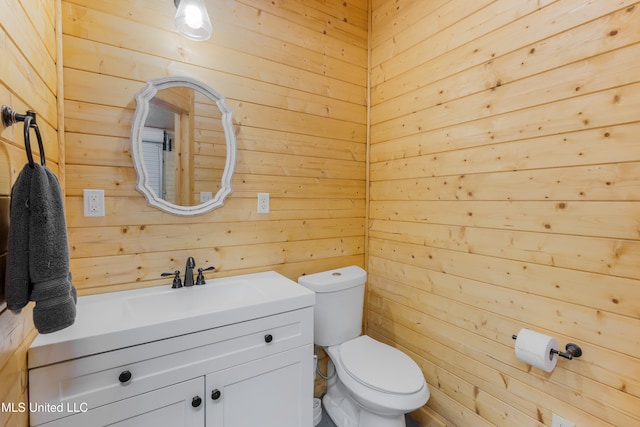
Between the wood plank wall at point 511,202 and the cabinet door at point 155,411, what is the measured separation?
1279 millimetres

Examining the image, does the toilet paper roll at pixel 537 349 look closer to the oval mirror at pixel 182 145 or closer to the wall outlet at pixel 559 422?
the wall outlet at pixel 559 422

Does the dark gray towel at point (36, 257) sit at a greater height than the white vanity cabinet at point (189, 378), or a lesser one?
greater

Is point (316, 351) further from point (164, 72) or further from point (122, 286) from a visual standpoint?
point (164, 72)

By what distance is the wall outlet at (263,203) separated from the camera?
1.71 meters

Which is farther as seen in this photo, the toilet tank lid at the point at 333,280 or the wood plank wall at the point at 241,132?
the toilet tank lid at the point at 333,280

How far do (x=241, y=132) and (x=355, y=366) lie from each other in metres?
1.42

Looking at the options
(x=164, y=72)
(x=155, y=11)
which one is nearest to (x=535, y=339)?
(x=164, y=72)

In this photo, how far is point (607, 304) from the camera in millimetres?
1038

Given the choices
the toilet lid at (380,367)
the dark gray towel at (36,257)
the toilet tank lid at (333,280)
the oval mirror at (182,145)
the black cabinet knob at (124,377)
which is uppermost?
the oval mirror at (182,145)

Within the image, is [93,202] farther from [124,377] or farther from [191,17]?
[191,17]

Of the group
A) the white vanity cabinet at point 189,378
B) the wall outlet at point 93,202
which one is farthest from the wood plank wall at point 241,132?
the white vanity cabinet at point 189,378

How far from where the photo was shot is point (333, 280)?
1705 millimetres

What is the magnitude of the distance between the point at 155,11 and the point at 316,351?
2.12 m

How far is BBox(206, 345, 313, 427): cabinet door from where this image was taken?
3.73ft
